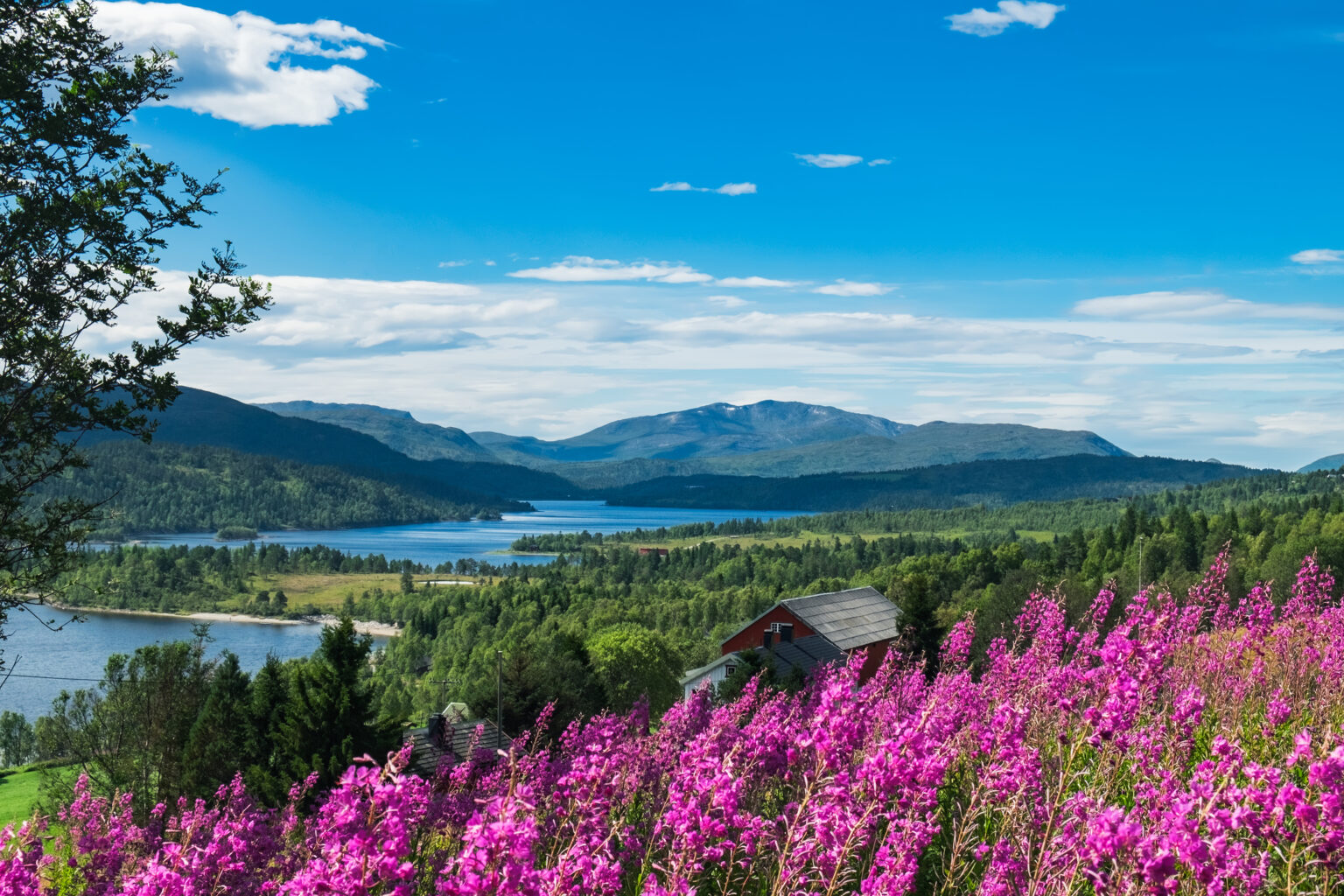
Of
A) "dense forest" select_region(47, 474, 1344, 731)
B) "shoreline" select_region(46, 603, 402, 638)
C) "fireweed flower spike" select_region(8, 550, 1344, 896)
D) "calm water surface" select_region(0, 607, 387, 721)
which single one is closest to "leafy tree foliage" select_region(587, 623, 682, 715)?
"dense forest" select_region(47, 474, 1344, 731)

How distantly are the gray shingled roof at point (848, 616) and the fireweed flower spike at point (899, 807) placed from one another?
1599 inches

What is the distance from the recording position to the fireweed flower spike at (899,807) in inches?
122

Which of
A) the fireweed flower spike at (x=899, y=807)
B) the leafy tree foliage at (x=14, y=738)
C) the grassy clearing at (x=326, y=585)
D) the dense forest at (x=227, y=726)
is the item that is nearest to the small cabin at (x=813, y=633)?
the dense forest at (x=227, y=726)

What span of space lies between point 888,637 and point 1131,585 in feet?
66.3

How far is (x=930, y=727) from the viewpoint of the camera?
16.4 ft

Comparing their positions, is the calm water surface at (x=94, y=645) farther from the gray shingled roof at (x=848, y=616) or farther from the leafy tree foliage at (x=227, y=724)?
the gray shingled roof at (x=848, y=616)

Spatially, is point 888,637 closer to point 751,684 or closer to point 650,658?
point 650,658

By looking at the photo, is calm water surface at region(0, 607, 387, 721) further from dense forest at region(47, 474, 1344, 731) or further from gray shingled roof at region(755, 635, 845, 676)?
gray shingled roof at region(755, 635, 845, 676)

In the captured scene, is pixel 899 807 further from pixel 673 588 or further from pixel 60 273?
pixel 673 588

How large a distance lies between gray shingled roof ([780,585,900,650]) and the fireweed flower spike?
40.6m

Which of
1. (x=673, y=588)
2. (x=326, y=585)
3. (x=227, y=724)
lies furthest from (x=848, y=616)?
(x=326, y=585)

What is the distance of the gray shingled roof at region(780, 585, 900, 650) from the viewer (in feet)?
162

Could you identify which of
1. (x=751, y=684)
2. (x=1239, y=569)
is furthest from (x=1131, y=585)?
(x=751, y=684)

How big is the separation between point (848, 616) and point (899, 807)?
4951 centimetres
